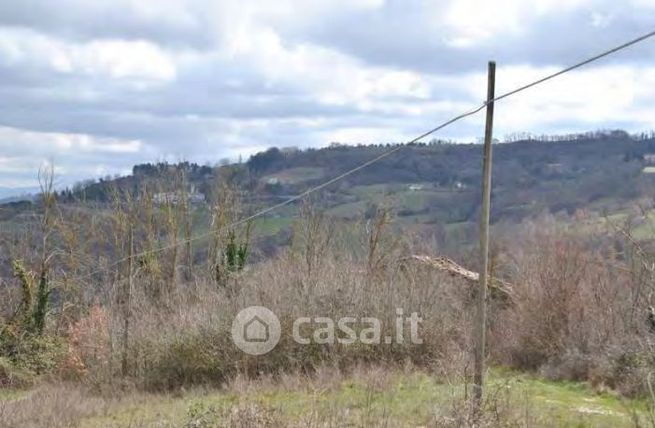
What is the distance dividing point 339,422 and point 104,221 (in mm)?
29321

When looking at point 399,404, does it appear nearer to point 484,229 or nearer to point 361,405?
point 361,405

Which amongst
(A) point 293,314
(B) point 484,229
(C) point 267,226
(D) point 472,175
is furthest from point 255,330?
(D) point 472,175

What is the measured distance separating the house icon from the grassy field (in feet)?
6.29

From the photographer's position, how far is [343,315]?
21.6 m

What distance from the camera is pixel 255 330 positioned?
878 inches

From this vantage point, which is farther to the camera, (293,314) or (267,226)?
(267,226)

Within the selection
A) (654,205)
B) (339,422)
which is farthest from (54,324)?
(654,205)

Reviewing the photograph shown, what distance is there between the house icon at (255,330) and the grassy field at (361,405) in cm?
192

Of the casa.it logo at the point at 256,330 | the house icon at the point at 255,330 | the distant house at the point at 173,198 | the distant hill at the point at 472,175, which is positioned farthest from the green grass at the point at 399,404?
the distant hill at the point at 472,175

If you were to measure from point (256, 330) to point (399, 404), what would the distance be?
28.8ft

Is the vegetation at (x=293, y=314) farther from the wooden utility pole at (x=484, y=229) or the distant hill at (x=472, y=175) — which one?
the distant hill at (x=472, y=175)

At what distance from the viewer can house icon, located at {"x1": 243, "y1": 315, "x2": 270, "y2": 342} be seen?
2211 cm

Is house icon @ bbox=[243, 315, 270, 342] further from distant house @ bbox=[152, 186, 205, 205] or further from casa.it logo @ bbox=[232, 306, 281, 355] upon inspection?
distant house @ bbox=[152, 186, 205, 205]

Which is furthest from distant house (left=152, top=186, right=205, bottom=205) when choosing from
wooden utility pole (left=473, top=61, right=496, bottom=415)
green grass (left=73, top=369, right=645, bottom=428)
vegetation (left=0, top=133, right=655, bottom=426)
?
wooden utility pole (left=473, top=61, right=496, bottom=415)
